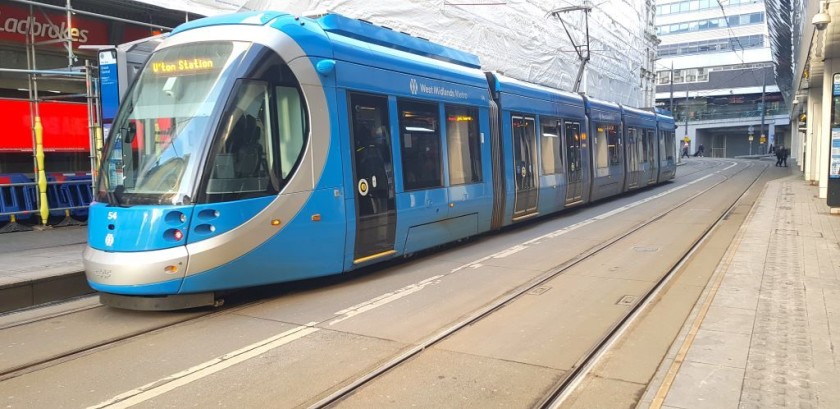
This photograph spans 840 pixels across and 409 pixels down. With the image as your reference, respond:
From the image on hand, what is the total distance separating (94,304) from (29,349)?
1738mm

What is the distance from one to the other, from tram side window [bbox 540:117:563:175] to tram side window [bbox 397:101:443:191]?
4.81 metres

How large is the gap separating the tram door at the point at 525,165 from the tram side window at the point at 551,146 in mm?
546

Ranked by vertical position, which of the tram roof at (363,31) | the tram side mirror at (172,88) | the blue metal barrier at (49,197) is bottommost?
the blue metal barrier at (49,197)

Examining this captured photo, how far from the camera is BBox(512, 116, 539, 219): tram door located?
12.5 meters

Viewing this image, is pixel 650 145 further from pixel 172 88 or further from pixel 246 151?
pixel 172 88

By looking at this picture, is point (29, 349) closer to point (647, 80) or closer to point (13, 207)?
point (13, 207)

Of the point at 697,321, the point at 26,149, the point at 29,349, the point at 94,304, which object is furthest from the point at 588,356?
the point at 26,149

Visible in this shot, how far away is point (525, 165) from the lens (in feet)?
42.1

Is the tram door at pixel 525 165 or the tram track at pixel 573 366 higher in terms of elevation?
the tram door at pixel 525 165

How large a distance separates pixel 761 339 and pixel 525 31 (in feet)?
64.8

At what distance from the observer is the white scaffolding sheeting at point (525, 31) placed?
51.8 feet

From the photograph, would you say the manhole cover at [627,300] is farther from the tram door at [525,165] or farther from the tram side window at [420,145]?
the tram door at [525,165]

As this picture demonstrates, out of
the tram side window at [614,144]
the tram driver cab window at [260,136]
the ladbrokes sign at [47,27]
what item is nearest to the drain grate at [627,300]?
the tram driver cab window at [260,136]

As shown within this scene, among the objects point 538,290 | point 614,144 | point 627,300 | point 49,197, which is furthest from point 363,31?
point 614,144
